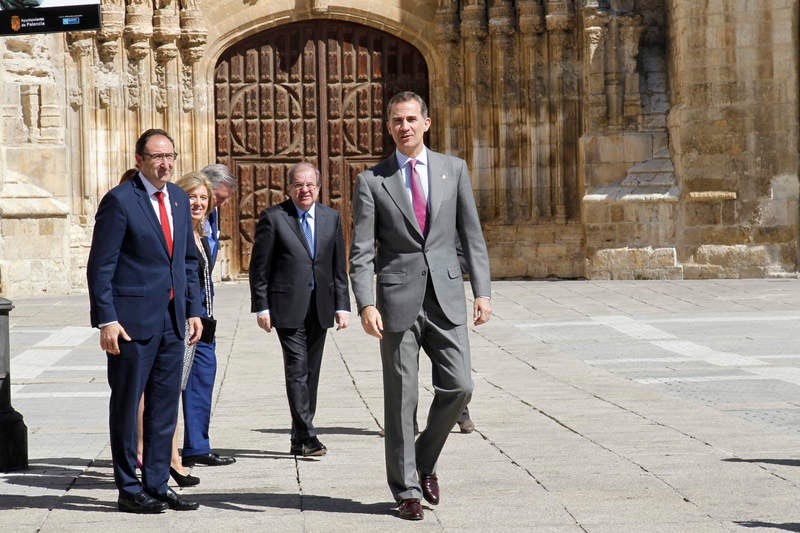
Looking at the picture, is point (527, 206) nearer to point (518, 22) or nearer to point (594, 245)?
point (594, 245)

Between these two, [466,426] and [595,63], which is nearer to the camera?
[466,426]

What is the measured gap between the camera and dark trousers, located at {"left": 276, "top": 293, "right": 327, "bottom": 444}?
281 inches

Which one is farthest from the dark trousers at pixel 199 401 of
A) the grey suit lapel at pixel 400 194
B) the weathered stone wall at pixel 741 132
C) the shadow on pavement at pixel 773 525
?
the weathered stone wall at pixel 741 132

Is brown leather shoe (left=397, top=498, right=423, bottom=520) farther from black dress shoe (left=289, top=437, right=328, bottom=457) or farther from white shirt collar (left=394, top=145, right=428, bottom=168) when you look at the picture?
black dress shoe (left=289, top=437, right=328, bottom=457)

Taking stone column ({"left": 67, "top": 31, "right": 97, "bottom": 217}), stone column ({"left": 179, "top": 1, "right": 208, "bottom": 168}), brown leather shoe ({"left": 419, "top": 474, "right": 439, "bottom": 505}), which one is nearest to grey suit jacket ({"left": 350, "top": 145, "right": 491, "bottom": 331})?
brown leather shoe ({"left": 419, "top": 474, "right": 439, "bottom": 505})

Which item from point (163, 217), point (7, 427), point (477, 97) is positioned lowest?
point (7, 427)

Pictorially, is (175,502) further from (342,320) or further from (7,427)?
(342,320)

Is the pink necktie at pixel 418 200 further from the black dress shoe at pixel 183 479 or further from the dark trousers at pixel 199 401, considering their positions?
the dark trousers at pixel 199 401

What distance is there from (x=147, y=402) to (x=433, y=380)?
49.2 inches

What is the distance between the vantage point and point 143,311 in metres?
5.64

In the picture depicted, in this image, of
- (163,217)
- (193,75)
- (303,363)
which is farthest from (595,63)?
(163,217)

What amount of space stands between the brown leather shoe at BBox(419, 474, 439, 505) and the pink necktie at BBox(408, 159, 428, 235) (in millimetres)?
1011

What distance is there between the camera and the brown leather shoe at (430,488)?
5.58 m

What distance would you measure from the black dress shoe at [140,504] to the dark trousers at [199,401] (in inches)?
48.1
